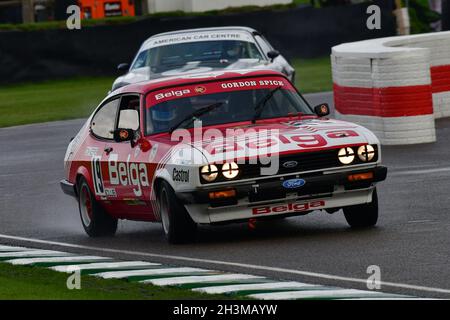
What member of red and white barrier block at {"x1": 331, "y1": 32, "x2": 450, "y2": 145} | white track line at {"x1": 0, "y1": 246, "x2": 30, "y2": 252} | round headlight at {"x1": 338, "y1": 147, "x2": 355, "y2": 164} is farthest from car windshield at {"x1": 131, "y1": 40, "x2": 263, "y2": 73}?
round headlight at {"x1": 338, "y1": 147, "x2": 355, "y2": 164}

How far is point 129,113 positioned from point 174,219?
174 cm

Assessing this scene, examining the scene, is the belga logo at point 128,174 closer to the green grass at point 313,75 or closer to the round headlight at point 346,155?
the round headlight at point 346,155

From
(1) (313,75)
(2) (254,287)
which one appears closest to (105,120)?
(2) (254,287)

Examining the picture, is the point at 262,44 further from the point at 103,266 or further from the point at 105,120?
the point at 103,266

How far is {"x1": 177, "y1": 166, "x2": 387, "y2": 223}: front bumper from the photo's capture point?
11070 mm

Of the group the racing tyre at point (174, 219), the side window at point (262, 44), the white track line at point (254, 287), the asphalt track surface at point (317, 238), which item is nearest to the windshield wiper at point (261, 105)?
the asphalt track surface at point (317, 238)

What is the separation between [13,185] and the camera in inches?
691

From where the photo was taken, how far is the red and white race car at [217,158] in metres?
11.1

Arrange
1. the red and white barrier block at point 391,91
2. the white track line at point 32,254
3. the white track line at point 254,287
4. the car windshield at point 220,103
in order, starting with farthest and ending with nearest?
the red and white barrier block at point 391,91 < the car windshield at point 220,103 < the white track line at point 32,254 < the white track line at point 254,287

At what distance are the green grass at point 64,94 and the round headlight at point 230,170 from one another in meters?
17.0

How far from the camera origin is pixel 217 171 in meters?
11.0

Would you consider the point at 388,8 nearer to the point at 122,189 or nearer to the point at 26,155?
the point at 26,155
